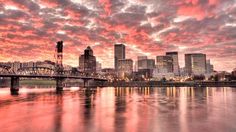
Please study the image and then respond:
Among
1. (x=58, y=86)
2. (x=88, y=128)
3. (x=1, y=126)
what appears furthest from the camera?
(x=58, y=86)

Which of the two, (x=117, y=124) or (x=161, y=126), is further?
(x=117, y=124)

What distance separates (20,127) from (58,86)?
132m

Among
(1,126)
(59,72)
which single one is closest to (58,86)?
(59,72)

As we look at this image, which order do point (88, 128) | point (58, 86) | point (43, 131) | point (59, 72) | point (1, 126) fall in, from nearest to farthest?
1. point (43, 131)
2. point (88, 128)
3. point (1, 126)
4. point (58, 86)
5. point (59, 72)

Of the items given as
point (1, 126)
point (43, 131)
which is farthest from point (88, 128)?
point (1, 126)

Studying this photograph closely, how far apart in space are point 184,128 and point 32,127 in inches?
549

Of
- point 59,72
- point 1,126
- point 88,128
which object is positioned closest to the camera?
point 88,128

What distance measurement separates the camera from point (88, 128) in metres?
21.7

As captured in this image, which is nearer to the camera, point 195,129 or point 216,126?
point 195,129

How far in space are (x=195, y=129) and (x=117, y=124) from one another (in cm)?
733

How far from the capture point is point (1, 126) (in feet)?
77.0

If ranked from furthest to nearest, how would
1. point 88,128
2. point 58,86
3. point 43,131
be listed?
point 58,86, point 88,128, point 43,131

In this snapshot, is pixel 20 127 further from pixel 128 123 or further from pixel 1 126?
pixel 128 123

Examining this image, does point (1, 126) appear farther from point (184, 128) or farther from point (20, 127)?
point (184, 128)
